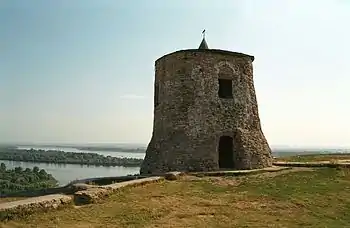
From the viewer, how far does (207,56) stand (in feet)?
52.1

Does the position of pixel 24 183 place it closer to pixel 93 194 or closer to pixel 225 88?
pixel 225 88

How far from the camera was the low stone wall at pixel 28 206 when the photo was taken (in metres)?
7.35

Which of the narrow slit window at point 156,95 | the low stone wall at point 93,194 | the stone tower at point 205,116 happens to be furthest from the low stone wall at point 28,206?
the narrow slit window at point 156,95

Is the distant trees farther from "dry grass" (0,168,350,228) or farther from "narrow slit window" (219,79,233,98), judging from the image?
"dry grass" (0,168,350,228)

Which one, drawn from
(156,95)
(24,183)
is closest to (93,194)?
(156,95)

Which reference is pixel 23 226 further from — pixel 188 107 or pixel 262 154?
pixel 262 154

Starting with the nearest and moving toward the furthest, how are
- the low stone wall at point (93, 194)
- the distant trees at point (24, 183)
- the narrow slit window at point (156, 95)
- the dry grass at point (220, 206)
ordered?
the dry grass at point (220, 206)
the low stone wall at point (93, 194)
the narrow slit window at point (156, 95)
the distant trees at point (24, 183)

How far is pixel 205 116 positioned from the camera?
50.2 feet

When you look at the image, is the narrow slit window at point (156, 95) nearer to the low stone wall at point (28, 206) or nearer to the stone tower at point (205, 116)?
the stone tower at point (205, 116)

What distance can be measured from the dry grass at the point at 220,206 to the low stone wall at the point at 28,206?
6.6 inches

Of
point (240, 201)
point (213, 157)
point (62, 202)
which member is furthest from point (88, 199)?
point (213, 157)

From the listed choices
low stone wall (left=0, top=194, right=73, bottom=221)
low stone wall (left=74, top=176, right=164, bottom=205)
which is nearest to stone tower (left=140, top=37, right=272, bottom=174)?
low stone wall (left=74, top=176, right=164, bottom=205)

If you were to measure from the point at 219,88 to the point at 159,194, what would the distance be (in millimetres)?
7435

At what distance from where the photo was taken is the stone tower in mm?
14984
